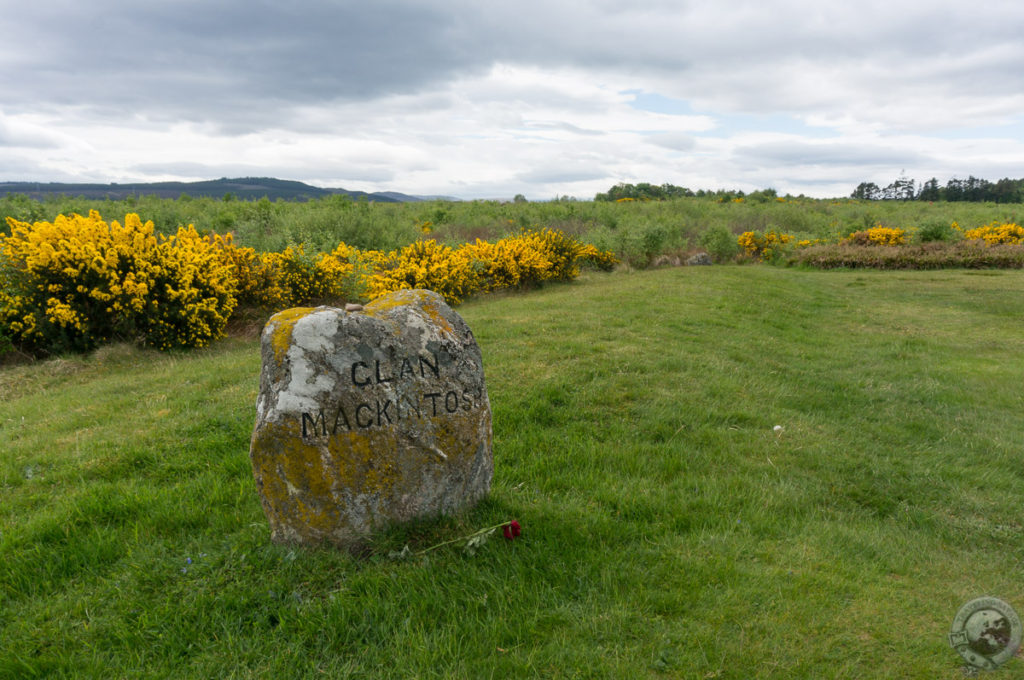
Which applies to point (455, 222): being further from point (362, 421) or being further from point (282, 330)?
point (362, 421)

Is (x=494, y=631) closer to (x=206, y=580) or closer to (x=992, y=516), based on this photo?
(x=206, y=580)

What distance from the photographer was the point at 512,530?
328 cm

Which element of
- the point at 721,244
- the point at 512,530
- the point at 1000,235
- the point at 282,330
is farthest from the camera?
the point at 721,244

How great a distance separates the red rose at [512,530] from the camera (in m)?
3.28

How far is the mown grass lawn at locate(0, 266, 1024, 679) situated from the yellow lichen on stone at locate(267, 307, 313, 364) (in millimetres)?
1150

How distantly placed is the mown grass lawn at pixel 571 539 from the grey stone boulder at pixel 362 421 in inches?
8.3

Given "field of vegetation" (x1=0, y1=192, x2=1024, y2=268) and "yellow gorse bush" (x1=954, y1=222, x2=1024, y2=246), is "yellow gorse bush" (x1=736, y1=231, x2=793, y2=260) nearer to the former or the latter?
"field of vegetation" (x1=0, y1=192, x2=1024, y2=268)

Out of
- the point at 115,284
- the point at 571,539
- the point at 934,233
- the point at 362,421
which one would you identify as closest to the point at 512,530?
the point at 571,539

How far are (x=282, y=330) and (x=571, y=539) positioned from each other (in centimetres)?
211

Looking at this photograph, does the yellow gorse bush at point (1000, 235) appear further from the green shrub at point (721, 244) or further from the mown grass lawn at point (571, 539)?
the mown grass lawn at point (571, 539)

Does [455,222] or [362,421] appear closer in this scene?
[362,421]

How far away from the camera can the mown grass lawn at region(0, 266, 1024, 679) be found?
8.46 ft

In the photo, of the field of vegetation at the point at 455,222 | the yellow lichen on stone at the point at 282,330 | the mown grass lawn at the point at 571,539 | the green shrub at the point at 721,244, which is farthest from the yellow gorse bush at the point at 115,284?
the green shrub at the point at 721,244

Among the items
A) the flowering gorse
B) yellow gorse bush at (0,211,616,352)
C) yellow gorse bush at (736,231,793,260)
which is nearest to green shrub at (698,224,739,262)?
yellow gorse bush at (736,231,793,260)
